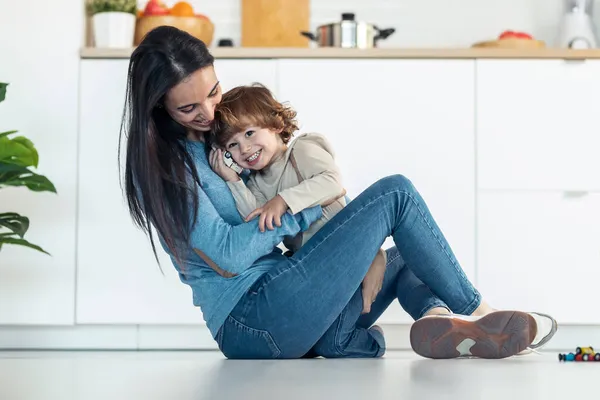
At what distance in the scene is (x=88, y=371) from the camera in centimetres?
208

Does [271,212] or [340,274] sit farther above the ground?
[271,212]

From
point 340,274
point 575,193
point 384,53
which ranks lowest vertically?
point 340,274

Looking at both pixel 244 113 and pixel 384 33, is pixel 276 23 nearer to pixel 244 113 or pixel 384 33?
pixel 384 33

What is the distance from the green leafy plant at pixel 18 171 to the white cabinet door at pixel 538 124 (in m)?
1.50

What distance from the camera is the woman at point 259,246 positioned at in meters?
2.00

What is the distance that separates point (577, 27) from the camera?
3.56 meters

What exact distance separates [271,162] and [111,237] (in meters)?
1.21

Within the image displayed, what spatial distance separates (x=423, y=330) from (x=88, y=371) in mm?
756

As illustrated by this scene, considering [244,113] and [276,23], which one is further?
[276,23]

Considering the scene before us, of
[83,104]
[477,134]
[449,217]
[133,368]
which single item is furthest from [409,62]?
[133,368]

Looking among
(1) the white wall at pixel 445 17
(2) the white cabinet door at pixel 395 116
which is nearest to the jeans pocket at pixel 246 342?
(2) the white cabinet door at pixel 395 116

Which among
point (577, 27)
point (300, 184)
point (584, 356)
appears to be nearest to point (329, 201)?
point (300, 184)

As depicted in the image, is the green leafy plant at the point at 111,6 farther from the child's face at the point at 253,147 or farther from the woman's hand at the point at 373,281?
the woman's hand at the point at 373,281

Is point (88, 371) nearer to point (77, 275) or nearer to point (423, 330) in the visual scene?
point (423, 330)
